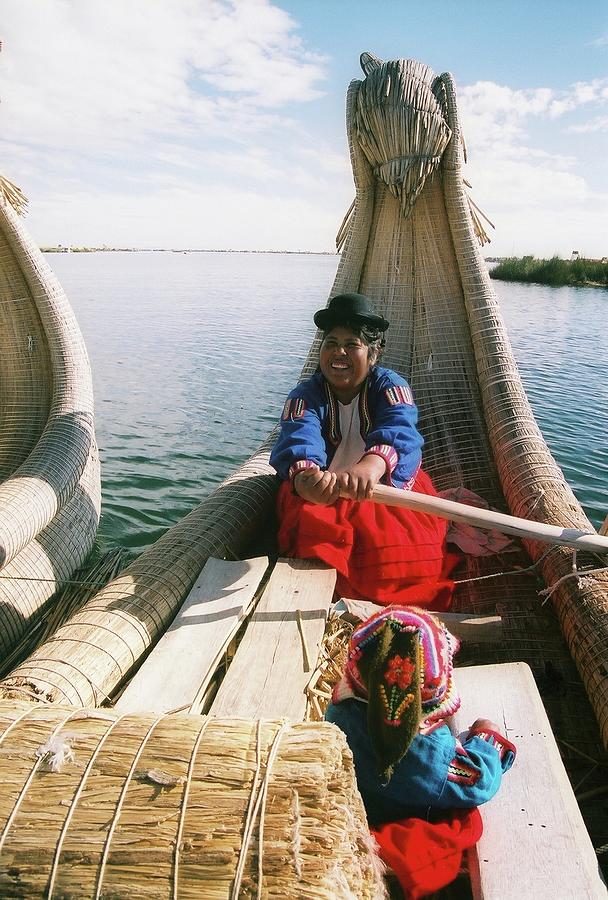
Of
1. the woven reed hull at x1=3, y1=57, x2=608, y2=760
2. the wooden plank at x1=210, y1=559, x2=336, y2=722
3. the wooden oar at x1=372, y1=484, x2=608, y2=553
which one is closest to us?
the wooden plank at x1=210, y1=559, x2=336, y2=722

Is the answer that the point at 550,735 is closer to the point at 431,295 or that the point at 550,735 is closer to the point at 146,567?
the point at 146,567

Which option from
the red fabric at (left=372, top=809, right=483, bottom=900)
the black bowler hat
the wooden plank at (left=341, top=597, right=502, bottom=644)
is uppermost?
the black bowler hat

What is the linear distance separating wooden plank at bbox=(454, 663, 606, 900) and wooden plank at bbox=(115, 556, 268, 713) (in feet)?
2.33

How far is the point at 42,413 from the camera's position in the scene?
12.1 ft

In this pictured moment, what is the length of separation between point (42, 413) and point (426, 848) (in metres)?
3.10

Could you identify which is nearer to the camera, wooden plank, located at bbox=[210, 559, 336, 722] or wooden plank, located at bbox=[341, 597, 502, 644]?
wooden plank, located at bbox=[210, 559, 336, 722]

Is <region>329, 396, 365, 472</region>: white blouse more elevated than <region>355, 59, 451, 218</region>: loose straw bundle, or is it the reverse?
<region>355, 59, 451, 218</region>: loose straw bundle

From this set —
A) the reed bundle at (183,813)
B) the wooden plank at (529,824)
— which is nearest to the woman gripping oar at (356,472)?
the wooden plank at (529,824)

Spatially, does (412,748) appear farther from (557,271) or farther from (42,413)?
(557,271)

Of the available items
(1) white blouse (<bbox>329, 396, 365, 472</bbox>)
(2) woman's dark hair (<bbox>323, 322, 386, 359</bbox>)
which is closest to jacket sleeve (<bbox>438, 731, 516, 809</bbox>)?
(1) white blouse (<bbox>329, 396, 365, 472</bbox>)

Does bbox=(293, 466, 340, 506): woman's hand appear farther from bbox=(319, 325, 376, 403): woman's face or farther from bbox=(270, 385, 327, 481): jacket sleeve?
bbox=(319, 325, 376, 403): woman's face

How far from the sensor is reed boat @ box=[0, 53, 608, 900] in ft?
3.19

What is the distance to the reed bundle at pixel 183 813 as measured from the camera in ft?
3.09

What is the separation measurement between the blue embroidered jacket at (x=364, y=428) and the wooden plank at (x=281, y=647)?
0.38m
